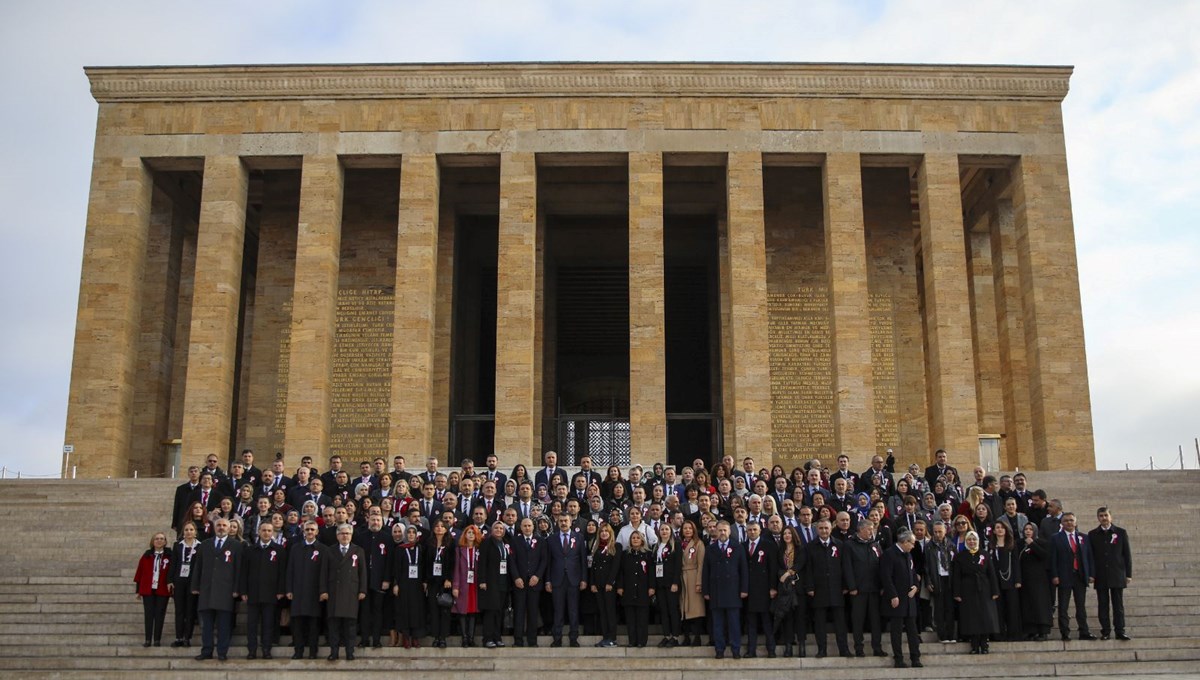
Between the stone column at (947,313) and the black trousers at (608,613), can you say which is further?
the stone column at (947,313)

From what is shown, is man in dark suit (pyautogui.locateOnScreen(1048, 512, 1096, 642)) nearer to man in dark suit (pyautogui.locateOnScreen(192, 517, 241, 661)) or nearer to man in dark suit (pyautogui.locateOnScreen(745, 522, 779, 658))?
man in dark suit (pyautogui.locateOnScreen(745, 522, 779, 658))

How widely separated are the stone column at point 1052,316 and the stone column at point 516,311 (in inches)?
393

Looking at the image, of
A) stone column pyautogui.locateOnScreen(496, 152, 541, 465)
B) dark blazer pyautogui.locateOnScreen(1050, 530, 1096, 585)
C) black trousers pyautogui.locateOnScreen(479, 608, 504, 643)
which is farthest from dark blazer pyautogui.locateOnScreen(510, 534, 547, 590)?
stone column pyautogui.locateOnScreen(496, 152, 541, 465)

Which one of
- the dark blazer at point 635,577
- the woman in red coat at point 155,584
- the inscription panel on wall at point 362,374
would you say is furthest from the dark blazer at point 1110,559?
the inscription panel on wall at point 362,374

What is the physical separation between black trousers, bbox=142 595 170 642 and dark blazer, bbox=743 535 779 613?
6303 millimetres

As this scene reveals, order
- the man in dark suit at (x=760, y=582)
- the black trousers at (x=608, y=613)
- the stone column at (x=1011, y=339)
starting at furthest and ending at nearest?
1. the stone column at (x=1011, y=339)
2. the black trousers at (x=608, y=613)
3. the man in dark suit at (x=760, y=582)

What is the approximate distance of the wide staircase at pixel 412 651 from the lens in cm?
1214

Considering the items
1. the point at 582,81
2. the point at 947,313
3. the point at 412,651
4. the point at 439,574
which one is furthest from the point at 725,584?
the point at 582,81

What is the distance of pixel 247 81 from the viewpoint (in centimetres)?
2470

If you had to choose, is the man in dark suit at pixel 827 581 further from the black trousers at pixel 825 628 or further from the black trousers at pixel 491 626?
the black trousers at pixel 491 626

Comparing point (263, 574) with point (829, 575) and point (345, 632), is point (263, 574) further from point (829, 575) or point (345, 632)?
point (829, 575)

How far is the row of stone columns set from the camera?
75.9 feet

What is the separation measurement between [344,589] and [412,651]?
980 millimetres

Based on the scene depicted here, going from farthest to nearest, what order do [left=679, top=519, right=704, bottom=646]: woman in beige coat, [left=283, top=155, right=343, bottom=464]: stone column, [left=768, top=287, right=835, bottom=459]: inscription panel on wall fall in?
[left=768, top=287, right=835, bottom=459]: inscription panel on wall, [left=283, top=155, right=343, bottom=464]: stone column, [left=679, top=519, right=704, bottom=646]: woman in beige coat
